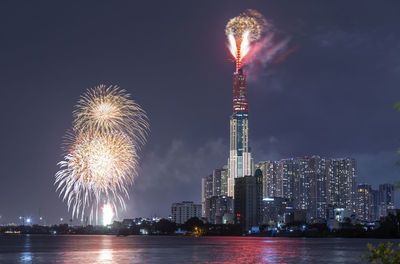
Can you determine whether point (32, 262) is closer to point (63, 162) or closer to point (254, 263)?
point (63, 162)

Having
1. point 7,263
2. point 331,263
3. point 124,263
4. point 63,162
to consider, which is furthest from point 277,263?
point 7,263

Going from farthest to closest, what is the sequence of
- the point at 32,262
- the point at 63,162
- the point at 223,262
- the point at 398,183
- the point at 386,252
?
the point at 32,262 < the point at 223,262 < the point at 63,162 < the point at 386,252 < the point at 398,183

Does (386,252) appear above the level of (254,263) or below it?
above

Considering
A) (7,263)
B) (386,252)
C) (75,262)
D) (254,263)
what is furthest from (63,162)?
(386,252)

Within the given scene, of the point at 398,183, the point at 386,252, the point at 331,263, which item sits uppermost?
the point at 398,183

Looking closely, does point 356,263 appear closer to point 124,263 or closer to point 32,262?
point 124,263

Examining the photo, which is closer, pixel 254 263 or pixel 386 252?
pixel 386 252

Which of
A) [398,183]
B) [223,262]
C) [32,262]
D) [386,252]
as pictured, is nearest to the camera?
[398,183]

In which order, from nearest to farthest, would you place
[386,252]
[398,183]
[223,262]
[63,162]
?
[398,183] < [386,252] < [63,162] < [223,262]

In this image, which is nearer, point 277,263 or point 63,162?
point 63,162
